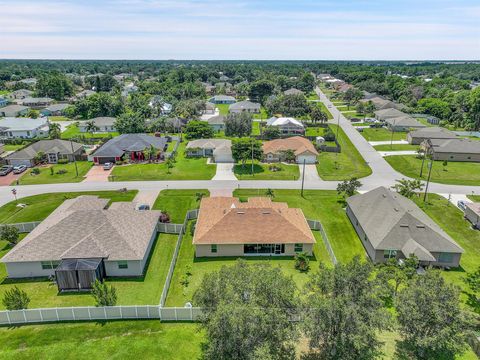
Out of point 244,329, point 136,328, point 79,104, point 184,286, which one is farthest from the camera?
point 79,104

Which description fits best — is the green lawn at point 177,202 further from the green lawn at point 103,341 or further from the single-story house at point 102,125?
the single-story house at point 102,125

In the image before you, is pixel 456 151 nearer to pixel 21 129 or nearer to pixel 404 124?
pixel 404 124

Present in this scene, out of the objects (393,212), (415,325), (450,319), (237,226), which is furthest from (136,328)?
(393,212)

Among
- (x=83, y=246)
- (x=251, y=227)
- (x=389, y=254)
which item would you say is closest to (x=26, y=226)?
(x=83, y=246)

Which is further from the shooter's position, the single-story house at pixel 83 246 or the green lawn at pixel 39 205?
the green lawn at pixel 39 205

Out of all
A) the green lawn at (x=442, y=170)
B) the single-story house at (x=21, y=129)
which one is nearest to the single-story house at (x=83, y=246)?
the green lawn at (x=442, y=170)

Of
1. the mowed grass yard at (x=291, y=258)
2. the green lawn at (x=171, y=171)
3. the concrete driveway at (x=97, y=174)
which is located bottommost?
the mowed grass yard at (x=291, y=258)

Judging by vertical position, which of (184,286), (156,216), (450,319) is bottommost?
(184,286)

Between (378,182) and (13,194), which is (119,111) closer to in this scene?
(13,194)
